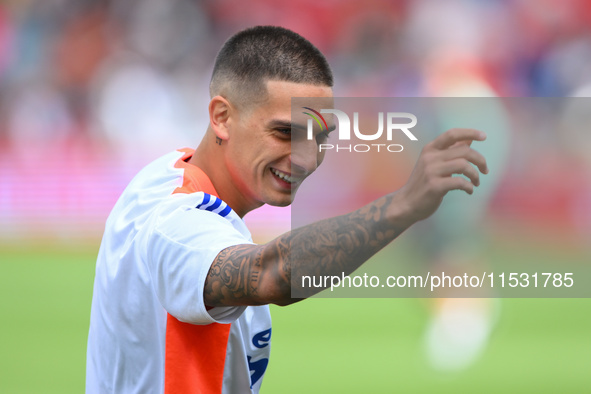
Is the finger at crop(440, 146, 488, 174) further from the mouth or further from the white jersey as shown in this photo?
the mouth

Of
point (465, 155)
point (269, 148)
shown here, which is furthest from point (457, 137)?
point (269, 148)

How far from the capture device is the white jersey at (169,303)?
158cm

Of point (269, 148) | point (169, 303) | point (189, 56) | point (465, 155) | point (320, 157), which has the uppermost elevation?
point (189, 56)

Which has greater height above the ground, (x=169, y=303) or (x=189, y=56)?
(x=189, y=56)

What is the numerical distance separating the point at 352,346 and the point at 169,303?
14.9 feet

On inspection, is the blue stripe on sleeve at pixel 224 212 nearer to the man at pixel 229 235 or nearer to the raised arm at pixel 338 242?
the man at pixel 229 235

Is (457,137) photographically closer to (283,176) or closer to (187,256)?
(187,256)

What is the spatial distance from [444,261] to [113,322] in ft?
3.09

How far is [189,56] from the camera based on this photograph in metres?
11.6

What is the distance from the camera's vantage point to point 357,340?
6145mm

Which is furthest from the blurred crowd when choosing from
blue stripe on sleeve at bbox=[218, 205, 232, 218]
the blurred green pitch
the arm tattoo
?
the arm tattoo

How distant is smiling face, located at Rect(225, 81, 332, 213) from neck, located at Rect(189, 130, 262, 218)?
0.05 ft

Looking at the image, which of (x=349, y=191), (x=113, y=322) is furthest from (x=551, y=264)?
(x=113, y=322)

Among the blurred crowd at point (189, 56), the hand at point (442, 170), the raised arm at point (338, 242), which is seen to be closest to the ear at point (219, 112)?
the raised arm at point (338, 242)
